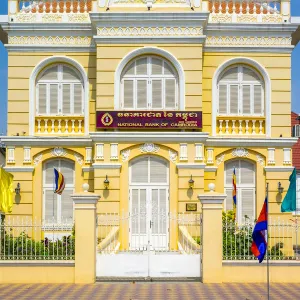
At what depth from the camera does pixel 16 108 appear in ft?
81.6

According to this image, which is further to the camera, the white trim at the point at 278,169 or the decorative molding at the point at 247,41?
the decorative molding at the point at 247,41

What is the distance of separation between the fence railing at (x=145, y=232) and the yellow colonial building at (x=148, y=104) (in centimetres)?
8

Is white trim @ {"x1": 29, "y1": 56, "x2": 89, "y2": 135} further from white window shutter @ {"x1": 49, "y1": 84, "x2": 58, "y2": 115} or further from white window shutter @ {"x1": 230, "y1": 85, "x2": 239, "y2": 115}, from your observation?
white window shutter @ {"x1": 230, "y1": 85, "x2": 239, "y2": 115}

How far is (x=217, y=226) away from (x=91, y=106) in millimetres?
7860

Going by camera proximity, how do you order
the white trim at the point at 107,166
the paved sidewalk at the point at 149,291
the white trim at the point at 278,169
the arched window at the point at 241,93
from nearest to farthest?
1. the paved sidewalk at the point at 149,291
2. the white trim at the point at 107,166
3. the white trim at the point at 278,169
4. the arched window at the point at 241,93

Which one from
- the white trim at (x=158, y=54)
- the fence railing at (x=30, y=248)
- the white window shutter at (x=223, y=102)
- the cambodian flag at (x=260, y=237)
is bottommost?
Result: the fence railing at (x=30, y=248)

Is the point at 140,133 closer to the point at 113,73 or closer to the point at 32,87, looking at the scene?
the point at 113,73

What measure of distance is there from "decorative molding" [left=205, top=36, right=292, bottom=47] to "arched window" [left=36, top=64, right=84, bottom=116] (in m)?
4.65

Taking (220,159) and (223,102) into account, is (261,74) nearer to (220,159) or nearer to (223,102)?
(223,102)

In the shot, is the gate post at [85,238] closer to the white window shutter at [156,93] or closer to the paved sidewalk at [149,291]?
the paved sidewalk at [149,291]

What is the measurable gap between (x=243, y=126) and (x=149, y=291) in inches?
349

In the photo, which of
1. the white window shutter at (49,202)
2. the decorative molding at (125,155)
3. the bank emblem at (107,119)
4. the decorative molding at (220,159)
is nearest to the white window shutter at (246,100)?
the decorative molding at (220,159)

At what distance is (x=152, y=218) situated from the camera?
76.4ft

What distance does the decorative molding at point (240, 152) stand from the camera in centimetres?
2467
